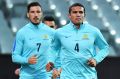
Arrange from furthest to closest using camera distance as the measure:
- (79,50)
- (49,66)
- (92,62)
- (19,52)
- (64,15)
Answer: (64,15), (19,52), (49,66), (79,50), (92,62)

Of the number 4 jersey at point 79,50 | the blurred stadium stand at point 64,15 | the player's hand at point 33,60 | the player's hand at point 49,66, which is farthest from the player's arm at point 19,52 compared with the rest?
the blurred stadium stand at point 64,15

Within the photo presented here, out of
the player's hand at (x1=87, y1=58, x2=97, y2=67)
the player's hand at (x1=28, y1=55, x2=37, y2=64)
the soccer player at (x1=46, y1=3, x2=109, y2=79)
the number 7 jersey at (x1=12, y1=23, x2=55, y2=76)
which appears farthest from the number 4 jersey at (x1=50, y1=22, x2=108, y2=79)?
the number 7 jersey at (x1=12, y1=23, x2=55, y2=76)

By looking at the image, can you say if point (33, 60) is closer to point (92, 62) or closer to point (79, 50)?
point (79, 50)

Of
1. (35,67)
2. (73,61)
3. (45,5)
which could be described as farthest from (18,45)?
(45,5)

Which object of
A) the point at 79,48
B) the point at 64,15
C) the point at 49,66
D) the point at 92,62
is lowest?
the point at 64,15

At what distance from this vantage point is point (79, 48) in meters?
4.66

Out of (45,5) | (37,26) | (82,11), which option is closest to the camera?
(82,11)

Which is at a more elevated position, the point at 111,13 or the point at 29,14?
the point at 29,14

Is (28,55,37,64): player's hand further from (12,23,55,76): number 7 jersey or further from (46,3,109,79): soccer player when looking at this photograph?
(12,23,55,76): number 7 jersey

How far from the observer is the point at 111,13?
443 inches

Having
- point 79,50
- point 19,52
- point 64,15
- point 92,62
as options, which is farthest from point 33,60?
point 64,15

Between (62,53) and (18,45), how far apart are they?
66cm

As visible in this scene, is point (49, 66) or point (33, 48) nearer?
point (49, 66)

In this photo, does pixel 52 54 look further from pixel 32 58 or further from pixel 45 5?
pixel 45 5
